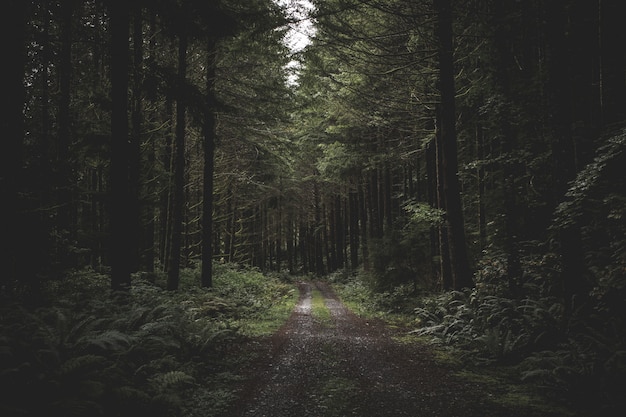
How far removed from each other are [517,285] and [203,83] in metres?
13.6

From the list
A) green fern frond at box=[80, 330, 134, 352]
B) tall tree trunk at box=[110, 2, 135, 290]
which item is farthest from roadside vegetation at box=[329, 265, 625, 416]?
tall tree trunk at box=[110, 2, 135, 290]

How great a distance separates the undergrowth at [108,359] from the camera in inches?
178

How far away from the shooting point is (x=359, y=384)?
675cm

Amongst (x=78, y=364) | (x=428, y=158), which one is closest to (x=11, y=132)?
(x=78, y=364)

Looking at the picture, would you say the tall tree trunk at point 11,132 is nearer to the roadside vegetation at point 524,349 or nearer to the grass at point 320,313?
the roadside vegetation at point 524,349

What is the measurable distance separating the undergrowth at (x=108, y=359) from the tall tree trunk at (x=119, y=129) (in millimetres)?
1600

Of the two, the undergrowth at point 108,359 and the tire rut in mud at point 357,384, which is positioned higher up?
the undergrowth at point 108,359

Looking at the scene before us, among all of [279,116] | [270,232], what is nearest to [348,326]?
[279,116]

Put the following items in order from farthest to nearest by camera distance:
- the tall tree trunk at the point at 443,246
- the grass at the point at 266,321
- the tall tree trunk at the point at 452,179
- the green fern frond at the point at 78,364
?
the tall tree trunk at the point at 443,246, the tall tree trunk at the point at 452,179, the grass at the point at 266,321, the green fern frond at the point at 78,364

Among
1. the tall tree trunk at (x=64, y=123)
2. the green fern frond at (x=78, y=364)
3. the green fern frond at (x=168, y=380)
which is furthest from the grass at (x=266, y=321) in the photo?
the green fern frond at (x=78, y=364)

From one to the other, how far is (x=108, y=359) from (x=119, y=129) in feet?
18.4

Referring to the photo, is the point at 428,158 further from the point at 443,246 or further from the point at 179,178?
the point at 179,178

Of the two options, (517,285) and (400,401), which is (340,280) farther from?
(400,401)

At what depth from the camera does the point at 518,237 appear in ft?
32.6
